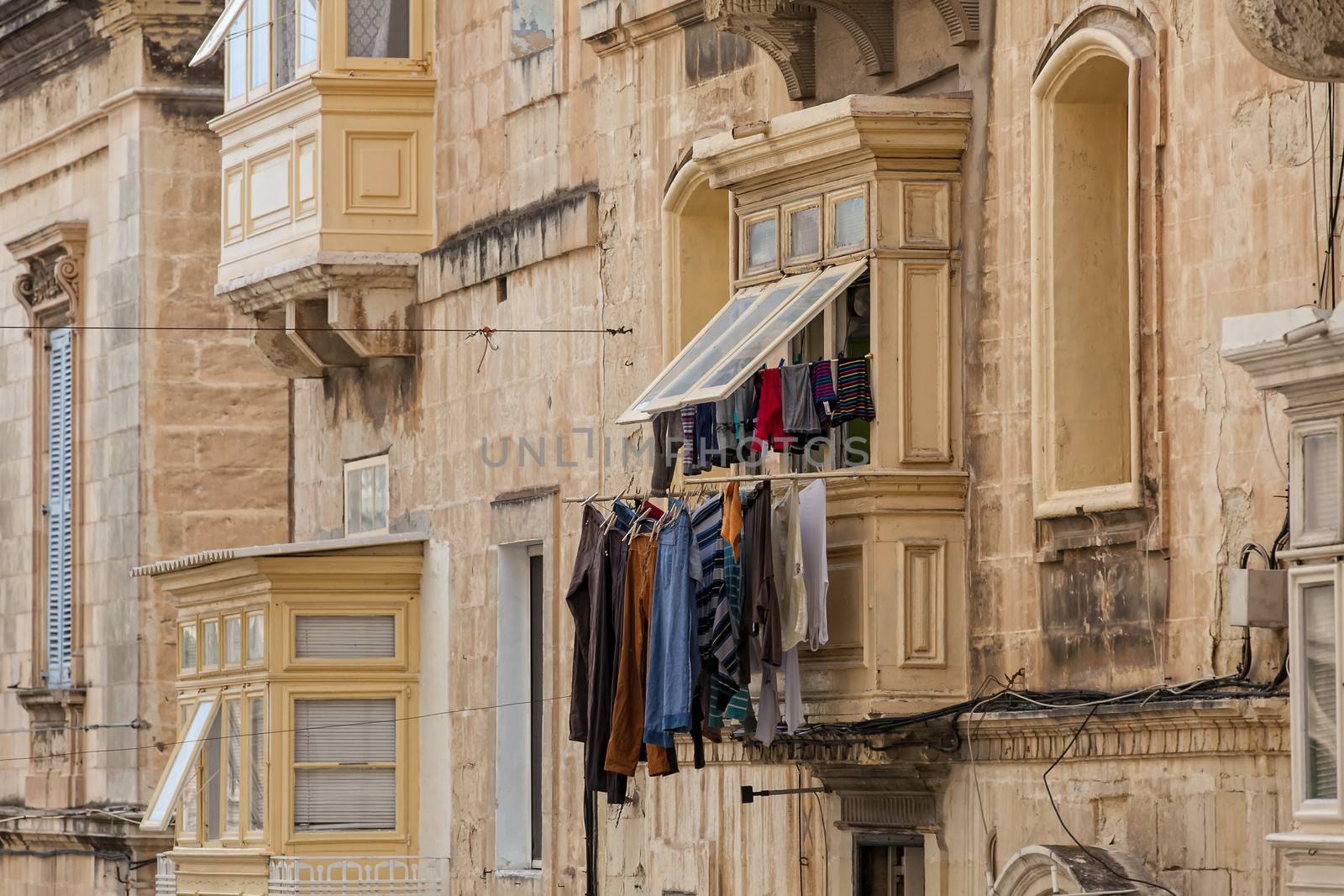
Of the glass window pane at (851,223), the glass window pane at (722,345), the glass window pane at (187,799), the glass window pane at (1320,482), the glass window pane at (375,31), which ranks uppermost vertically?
the glass window pane at (375,31)

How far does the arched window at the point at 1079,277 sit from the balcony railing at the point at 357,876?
834 centimetres

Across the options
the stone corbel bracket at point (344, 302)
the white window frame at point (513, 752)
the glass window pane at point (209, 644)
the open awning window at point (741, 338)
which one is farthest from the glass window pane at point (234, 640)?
the open awning window at point (741, 338)

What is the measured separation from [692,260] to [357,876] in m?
5.83

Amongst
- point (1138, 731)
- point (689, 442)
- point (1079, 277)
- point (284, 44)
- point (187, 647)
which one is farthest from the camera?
point (187, 647)

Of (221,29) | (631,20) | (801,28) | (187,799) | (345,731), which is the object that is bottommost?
(187,799)

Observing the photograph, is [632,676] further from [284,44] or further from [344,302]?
[284,44]

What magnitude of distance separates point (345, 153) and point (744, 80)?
510 cm

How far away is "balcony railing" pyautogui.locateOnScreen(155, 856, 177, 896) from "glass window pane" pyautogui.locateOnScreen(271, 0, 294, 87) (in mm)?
6126

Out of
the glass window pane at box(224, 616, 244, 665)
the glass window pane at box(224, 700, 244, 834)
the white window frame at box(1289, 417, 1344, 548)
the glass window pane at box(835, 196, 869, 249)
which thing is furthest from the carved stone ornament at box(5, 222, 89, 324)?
the white window frame at box(1289, 417, 1344, 548)

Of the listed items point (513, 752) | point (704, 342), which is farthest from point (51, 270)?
point (704, 342)

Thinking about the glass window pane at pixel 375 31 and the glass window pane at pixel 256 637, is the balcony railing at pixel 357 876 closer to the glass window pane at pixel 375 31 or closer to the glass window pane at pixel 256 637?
the glass window pane at pixel 256 637

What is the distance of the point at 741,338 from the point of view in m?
17.0

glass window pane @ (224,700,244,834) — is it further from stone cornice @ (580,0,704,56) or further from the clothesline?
stone cornice @ (580,0,704,56)

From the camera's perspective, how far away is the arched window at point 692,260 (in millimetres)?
19203
